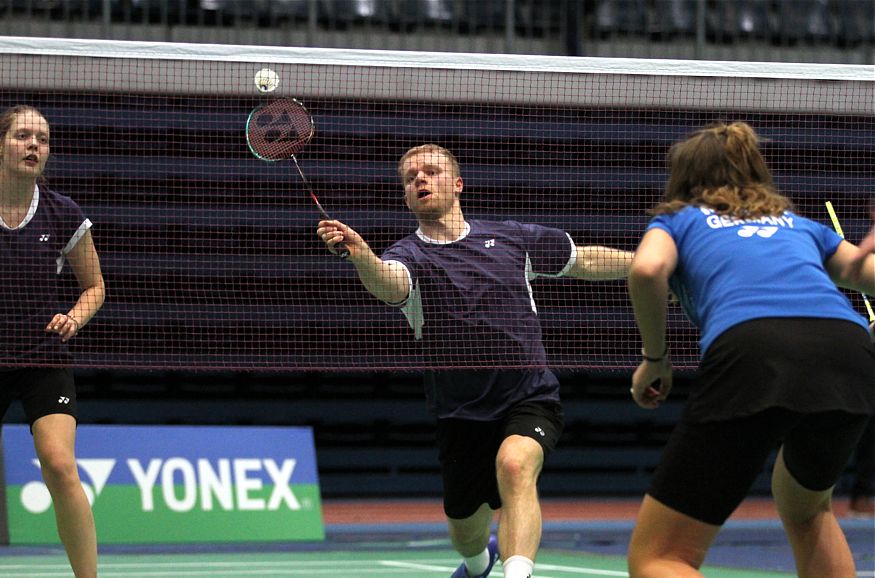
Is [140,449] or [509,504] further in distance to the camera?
[140,449]

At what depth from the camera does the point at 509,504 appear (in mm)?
5199

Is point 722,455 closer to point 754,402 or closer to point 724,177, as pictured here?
Answer: point 754,402

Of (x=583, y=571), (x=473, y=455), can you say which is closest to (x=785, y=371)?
(x=473, y=455)

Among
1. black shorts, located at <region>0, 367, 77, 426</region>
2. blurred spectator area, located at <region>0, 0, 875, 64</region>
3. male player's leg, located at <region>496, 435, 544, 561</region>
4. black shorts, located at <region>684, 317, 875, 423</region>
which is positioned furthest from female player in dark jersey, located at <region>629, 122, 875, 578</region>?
blurred spectator area, located at <region>0, 0, 875, 64</region>

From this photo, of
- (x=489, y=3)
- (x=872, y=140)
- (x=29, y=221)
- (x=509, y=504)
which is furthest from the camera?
(x=489, y=3)

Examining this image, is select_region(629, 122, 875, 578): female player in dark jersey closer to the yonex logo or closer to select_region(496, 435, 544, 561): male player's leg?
the yonex logo

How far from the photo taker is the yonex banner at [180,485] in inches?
389

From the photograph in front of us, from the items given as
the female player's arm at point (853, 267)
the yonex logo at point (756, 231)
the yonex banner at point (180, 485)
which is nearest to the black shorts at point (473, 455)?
the female player's arm at point (853, 267)

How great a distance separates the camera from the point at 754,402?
3.48 metres

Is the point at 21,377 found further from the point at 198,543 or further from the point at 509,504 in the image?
the point at 198,543

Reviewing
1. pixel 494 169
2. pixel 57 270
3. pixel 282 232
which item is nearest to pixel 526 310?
pixel 57 270

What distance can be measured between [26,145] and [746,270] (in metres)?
2.96

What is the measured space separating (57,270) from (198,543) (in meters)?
4.94

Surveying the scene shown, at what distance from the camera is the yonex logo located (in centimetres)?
374
